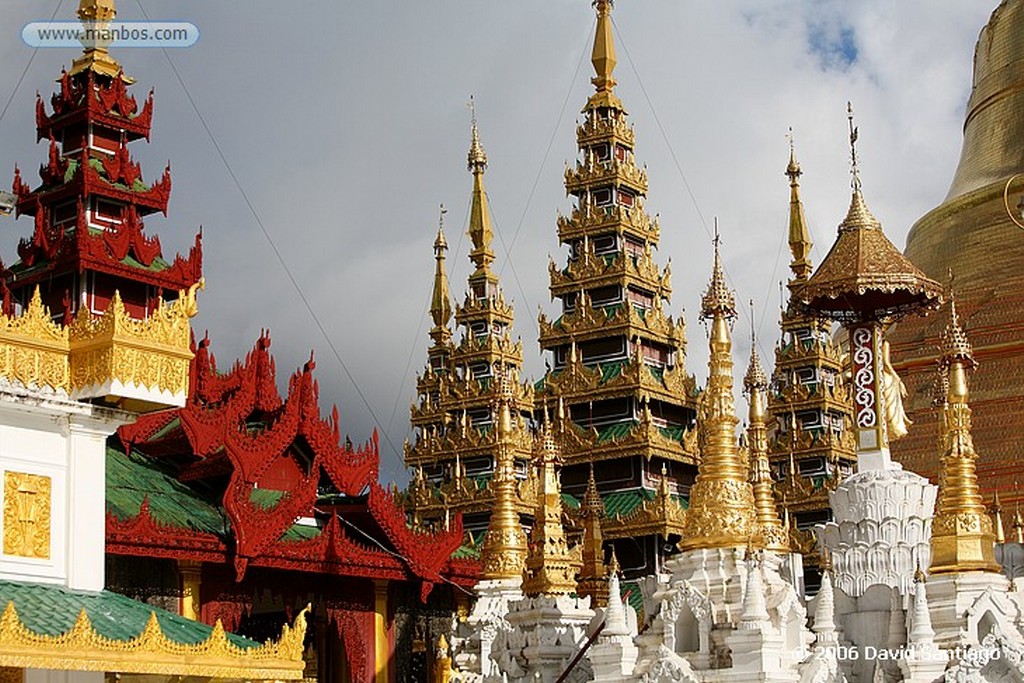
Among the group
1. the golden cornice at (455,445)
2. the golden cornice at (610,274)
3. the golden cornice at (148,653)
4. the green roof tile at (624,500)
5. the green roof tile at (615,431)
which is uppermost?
the golden cornice at (610,274)

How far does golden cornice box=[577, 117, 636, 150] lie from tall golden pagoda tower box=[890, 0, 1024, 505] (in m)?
6.86

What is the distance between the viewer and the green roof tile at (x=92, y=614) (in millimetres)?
13414

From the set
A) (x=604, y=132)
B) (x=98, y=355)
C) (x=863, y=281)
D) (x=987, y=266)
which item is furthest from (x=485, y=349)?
(x=98, y=355)

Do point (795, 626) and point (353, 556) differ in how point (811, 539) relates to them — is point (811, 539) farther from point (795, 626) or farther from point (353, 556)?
point (795, 626)

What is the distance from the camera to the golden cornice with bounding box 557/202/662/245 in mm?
35125

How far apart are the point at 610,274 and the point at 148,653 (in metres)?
22.1

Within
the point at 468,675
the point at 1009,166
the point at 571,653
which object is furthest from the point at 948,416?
the point at 1009,166

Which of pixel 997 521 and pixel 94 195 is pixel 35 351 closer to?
pixel 94 195

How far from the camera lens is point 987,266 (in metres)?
33.8

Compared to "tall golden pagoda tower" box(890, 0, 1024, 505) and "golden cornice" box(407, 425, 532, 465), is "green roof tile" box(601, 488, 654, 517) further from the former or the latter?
"tall golden pagoda tower" box(890, 0, 1024, 505)

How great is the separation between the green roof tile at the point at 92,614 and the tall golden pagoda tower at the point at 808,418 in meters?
21.4

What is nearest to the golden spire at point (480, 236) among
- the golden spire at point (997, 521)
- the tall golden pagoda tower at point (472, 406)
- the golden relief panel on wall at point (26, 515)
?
the tall golden pagoda tower at point (472, 406)

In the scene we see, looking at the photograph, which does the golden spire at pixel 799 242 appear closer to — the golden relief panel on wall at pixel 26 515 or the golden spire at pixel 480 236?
the golden spire at pixel 480 236

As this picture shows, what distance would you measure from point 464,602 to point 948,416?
34.3 ft
